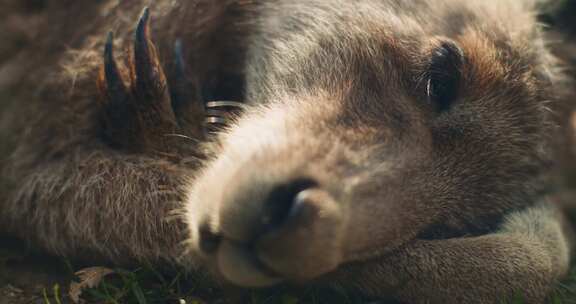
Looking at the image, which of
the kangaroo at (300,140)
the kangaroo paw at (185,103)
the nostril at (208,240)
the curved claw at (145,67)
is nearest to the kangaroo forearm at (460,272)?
the kangaroo at (300,140)

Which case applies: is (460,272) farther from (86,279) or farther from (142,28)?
(142,28)

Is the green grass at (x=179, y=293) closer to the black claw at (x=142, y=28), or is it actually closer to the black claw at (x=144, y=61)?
the black claw at (x=144, y=61)

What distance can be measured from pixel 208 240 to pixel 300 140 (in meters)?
0.45

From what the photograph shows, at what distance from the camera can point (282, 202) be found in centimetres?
205

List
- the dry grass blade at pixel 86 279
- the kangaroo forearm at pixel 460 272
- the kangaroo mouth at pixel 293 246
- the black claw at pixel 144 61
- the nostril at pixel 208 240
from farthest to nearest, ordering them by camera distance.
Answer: the black claw at pixel 144 61 < the dry grass blade at pixel 86 279 < the kangaroo forearm at pixel 460 272 < the nostril at pixel 208 240 < the kangaroo mouth at pixel 293 246

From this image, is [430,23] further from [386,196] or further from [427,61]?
[386,196]

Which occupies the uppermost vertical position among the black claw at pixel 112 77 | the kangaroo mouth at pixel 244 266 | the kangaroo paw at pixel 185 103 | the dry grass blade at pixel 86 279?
the black claw at pixel 112 77

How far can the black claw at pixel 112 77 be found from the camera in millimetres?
2787

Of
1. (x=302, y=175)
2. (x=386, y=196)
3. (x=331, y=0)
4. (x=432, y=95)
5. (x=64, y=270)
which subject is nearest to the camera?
(x=302, y=175)

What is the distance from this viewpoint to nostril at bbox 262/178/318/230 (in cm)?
202

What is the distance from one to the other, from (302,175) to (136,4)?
159 cm

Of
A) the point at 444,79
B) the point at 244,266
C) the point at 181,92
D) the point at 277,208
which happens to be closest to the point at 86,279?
the point at 181,92

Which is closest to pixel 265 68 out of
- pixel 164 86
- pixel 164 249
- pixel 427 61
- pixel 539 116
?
pixel 164 86

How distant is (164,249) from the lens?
2771mm
